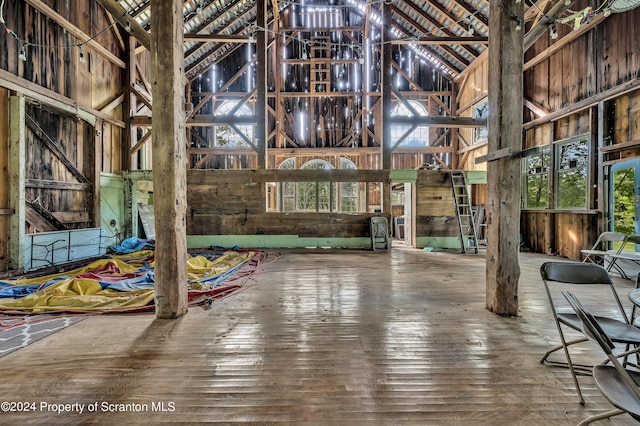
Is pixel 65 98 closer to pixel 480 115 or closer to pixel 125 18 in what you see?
pixel 125 18

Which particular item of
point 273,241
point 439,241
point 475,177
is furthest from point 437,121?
point 273,241

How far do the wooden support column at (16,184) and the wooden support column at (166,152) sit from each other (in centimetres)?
429

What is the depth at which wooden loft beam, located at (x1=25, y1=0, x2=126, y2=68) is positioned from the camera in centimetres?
586

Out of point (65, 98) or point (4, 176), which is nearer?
point (4, 176)

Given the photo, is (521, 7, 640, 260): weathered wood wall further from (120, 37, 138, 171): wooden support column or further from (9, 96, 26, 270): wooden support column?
(120, 37, 138, 171): wooden support column

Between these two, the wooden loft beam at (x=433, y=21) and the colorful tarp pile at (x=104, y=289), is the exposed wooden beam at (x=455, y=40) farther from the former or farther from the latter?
the colorful tarp pile at (x=104, y=289)

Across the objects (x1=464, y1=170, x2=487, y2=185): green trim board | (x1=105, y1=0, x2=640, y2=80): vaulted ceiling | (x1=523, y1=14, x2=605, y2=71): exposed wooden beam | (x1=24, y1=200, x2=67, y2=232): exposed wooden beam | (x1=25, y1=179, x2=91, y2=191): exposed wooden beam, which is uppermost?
(x1=105, y1=0, x2=640, y2=80): vaulted ceiling

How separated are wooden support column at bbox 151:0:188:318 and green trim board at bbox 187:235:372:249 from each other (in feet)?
17.1

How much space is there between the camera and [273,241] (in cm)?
832

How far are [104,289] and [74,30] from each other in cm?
660

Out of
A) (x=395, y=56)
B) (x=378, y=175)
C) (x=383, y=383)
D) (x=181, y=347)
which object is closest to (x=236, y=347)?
(x=181, y=347)

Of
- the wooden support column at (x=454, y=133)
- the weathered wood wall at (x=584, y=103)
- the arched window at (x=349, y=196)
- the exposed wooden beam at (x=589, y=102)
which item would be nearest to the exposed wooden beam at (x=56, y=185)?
the arched window at (x=349, y=196)

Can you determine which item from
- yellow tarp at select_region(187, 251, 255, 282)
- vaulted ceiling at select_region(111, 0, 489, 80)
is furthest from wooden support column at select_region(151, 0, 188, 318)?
vaulted ceiling at select_region(111, 0, 489, 80)

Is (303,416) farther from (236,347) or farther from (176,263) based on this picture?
(176,263)
